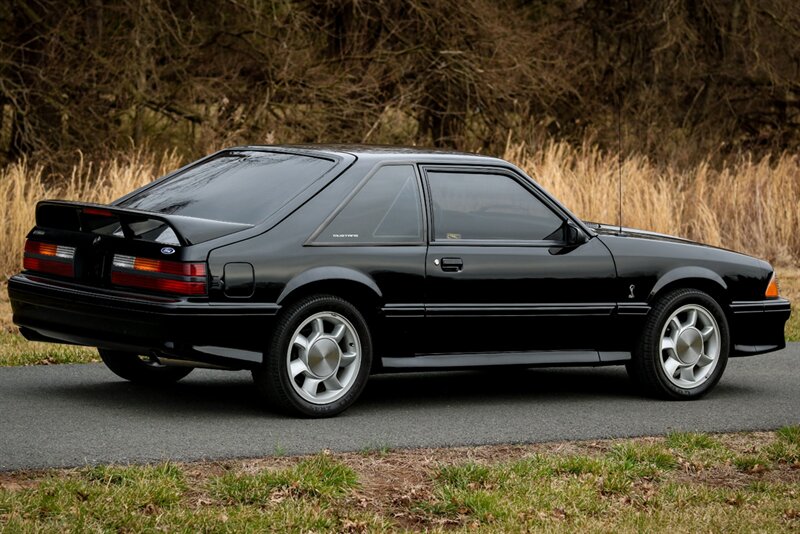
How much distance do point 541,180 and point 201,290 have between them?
36.6 ft

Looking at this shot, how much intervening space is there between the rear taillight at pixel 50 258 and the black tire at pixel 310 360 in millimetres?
1217

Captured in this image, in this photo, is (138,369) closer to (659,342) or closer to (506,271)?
(506,271)

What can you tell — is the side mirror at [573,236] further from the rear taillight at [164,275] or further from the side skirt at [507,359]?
the rear taillight at [164,275]

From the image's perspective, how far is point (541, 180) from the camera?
18.1 meters

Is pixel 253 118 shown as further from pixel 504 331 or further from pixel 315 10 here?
pixel 504 331

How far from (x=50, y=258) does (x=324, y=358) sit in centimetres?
165

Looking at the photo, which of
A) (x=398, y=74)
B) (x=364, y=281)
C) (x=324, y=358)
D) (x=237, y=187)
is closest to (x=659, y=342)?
(x=364, y=281)

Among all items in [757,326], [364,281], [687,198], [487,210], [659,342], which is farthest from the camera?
[687,198]

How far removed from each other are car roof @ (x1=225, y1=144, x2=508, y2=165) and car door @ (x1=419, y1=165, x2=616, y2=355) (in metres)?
0.08

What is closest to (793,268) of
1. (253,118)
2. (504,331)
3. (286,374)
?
(253,118)

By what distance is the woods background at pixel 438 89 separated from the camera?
18688 mm

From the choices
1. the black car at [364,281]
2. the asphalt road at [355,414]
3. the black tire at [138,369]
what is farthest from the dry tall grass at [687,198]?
the black car at [364,281]

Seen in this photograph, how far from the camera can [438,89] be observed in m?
24.6

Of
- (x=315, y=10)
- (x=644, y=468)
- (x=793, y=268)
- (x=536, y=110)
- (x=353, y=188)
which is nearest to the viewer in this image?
(x=644, y=468)
